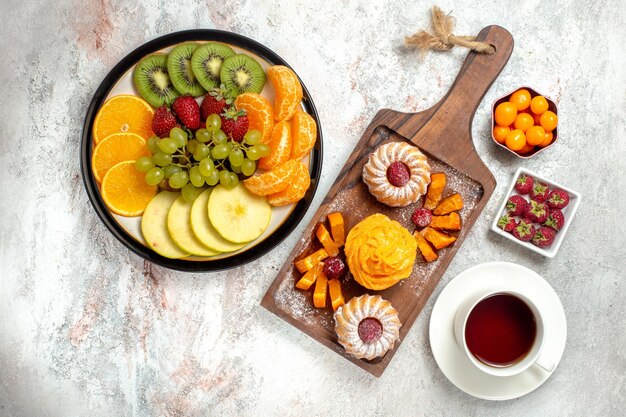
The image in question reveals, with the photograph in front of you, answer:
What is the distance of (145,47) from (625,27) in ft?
6.07

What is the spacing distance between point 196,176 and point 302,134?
0.38 metres

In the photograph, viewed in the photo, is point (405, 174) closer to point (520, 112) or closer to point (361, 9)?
point (520, 112)

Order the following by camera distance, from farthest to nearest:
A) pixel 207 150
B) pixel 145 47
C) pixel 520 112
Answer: pixel 520 112 → pixel 145 47 → pixel 207 150

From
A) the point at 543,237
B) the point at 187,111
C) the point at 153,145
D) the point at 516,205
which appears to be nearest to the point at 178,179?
the point at 153,145

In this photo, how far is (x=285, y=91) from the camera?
1.94 m

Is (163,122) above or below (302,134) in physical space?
below

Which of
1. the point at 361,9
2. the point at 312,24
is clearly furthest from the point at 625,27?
the point at 312,24

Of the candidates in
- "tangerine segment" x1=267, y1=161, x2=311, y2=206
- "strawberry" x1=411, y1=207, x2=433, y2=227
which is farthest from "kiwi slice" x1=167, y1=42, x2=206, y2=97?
"strawberry" x1=411, y1=207, x2=433, y2=227

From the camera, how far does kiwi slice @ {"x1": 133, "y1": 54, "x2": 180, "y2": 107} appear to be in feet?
6.63

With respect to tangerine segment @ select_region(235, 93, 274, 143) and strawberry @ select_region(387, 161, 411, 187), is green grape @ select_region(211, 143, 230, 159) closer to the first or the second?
tangerine segment @ select_region(235, 93, 274, 143)

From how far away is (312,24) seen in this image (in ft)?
7.31


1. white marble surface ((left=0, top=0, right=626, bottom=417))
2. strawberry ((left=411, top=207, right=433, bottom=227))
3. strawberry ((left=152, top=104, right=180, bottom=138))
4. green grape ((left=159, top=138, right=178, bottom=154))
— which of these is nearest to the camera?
green grape ((left=159, top=138, right=178, bottom=154))

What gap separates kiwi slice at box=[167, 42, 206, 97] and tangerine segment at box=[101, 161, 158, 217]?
32 centimetres

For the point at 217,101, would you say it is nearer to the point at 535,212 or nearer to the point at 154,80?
the point at 154,80
